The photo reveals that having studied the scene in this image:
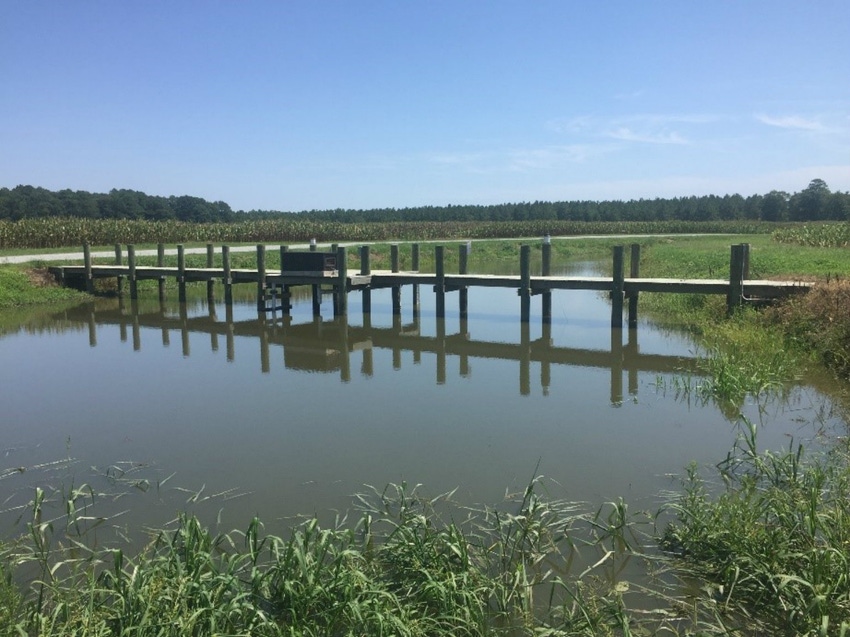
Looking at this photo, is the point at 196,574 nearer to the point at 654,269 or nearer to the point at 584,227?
the point at 654,269

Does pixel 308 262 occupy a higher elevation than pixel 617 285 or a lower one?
higher

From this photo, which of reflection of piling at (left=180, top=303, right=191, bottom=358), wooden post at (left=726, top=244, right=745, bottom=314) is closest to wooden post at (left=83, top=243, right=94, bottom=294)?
reflection of piling at (left=180, top=303, right=191, bottom=358)

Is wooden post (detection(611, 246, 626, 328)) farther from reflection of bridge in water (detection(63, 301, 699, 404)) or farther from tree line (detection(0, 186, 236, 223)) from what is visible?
tree line (detection(0, 186, 236, 223))

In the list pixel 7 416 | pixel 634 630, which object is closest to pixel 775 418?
pixel 634 630

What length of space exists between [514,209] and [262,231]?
64448 mm

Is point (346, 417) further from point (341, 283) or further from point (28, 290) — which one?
point (28, 290)

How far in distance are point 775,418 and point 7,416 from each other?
11.0 m

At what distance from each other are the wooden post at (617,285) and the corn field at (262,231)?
68.3 feet

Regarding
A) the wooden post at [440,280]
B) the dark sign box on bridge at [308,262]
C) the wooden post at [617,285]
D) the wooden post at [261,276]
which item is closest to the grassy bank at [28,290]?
the wooden post at [261,276]

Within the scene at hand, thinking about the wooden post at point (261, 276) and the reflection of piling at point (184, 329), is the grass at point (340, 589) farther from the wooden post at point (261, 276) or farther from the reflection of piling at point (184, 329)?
the wooden post at point (261, 276)

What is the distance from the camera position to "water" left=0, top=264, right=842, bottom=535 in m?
7.71

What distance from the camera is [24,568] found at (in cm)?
591

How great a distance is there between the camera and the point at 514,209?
109125 mm

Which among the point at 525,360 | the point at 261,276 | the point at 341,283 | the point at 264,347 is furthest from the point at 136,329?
the point at 525,360
